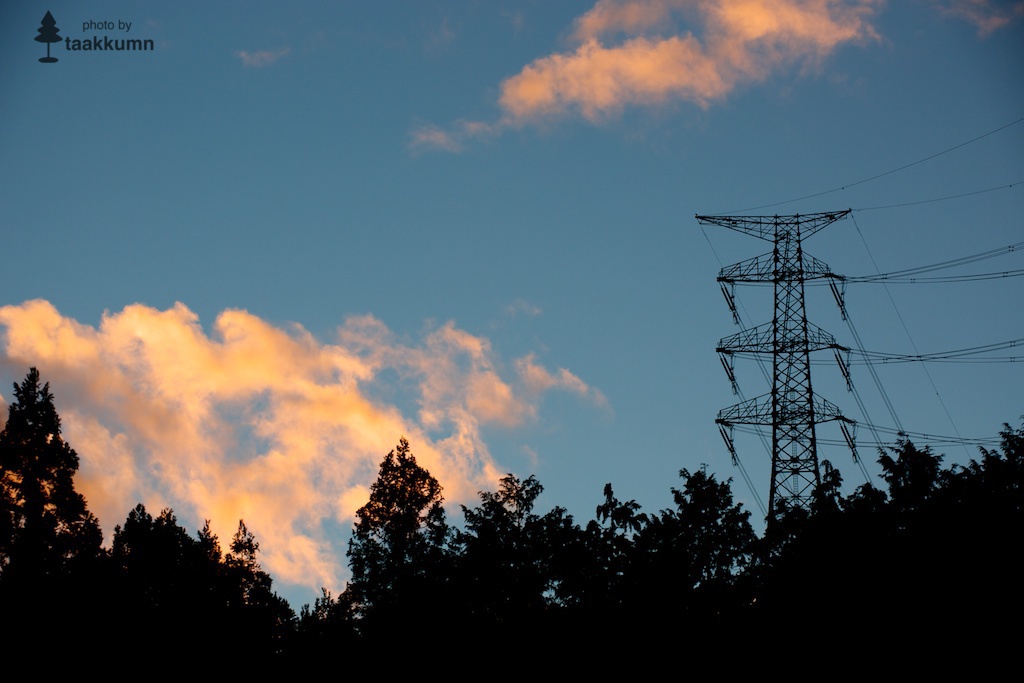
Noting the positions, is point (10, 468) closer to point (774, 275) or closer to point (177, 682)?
point (177, 682)

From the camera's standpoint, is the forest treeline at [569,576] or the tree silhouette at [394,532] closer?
the forest treeline at [569,576]

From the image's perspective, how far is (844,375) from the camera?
56438 mm

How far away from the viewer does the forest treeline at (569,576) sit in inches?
1538

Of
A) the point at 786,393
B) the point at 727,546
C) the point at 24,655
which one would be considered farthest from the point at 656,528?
the point at 24,655

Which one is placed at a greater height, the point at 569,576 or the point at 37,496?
the point at 37,496

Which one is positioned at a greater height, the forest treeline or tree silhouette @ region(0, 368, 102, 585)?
tree silhouette @ region(0, 368, 102, 585)

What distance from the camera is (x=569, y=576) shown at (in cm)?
4966

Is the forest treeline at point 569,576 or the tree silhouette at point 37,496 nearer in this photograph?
the forest treeline at point 569,576

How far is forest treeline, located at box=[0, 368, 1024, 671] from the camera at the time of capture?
3906 centimetres

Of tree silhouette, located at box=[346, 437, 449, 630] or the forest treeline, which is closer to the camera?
the forest treeline

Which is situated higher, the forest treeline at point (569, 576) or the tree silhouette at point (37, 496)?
the tree silhouette at point (37, 496)

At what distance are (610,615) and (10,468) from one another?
41.3 metres

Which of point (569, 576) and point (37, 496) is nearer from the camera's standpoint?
point (569, 576)

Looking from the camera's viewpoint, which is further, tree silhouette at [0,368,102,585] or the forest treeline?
tree silhouette at [0,368,102,585]
